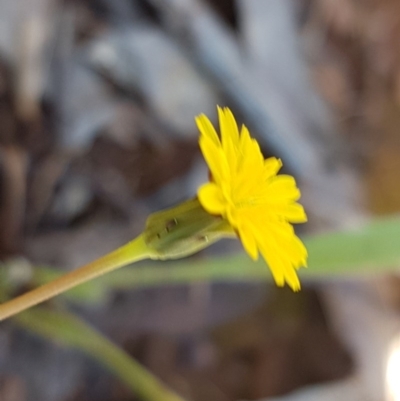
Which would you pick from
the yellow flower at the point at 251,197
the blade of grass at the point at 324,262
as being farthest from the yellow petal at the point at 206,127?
the blade of grass at the point at 324,262

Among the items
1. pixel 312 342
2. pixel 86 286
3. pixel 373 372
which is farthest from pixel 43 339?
pixel 373 372

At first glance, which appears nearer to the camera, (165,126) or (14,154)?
(14,154)

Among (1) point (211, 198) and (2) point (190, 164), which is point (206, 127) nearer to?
(1) point (211, 198)

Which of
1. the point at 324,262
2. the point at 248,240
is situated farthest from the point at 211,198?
the point at 324,262

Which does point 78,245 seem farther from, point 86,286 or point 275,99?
point 275,99

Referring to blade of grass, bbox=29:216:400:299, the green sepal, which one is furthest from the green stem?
blade of grass, bbox=29:216:400:299

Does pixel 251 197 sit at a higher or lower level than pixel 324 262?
lower

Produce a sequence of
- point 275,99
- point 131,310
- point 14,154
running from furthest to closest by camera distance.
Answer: point 275,99 → point 131,310 → point 14,154
